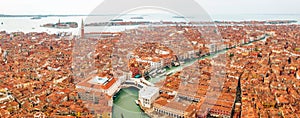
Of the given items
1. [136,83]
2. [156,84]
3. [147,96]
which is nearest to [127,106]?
[147,96]

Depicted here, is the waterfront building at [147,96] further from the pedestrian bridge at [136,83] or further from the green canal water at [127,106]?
the pedestrian bridge at [136,83]

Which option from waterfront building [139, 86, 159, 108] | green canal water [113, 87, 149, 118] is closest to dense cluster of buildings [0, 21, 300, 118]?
waterfront building [139, 86, 159, 108]

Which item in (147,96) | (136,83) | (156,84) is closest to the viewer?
(147,96)

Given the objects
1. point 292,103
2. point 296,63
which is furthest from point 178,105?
point 296,63

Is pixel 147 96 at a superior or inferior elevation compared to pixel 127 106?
superior

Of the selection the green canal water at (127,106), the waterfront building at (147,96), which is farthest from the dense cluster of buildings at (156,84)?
the green canal water at (127,106)

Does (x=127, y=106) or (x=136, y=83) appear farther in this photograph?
(x=136, y=83)

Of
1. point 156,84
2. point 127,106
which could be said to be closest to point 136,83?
point 156,84

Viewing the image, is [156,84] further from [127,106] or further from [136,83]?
[127,106]

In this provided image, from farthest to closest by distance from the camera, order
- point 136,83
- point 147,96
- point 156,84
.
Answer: point 156,84
point 136,83
point 147,96

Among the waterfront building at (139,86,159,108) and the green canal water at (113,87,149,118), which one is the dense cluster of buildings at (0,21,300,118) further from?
the green canal water at (113,87,149,118)
